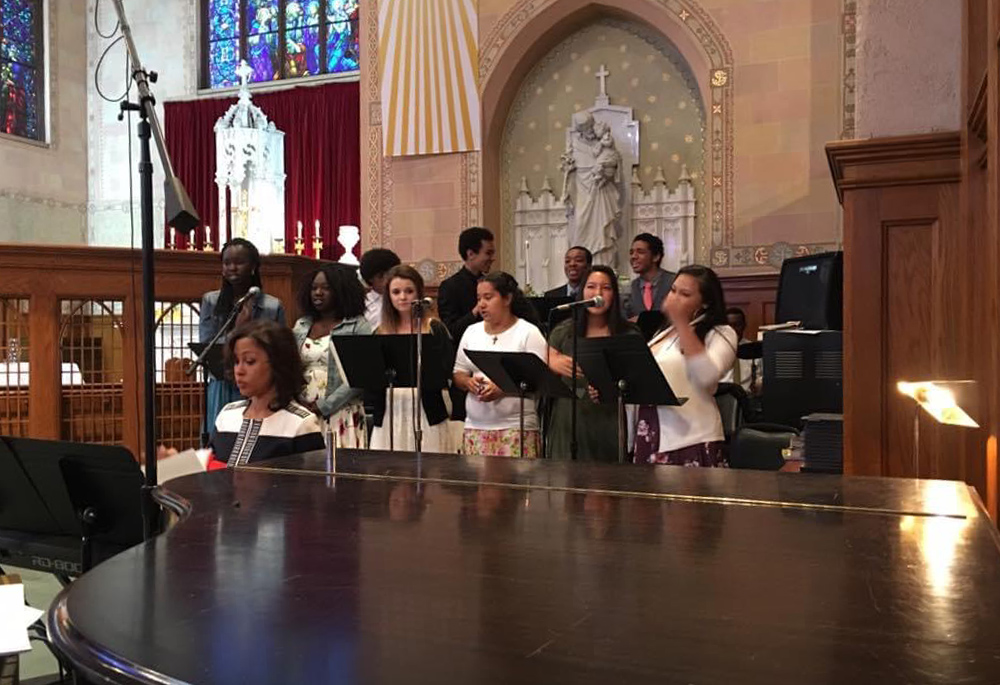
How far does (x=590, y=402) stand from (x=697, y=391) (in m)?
0.56

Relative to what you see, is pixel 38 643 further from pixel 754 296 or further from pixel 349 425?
pixel 754 296

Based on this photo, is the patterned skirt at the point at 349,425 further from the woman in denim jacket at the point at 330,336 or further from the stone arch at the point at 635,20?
the stone arch at the point at 635,20

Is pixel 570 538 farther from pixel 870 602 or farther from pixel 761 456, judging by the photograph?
pixel 761 456

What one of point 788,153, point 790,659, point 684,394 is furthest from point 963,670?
point 788,153

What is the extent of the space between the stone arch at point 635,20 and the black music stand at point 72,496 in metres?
6.25

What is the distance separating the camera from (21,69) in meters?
12.7

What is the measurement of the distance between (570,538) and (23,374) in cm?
469

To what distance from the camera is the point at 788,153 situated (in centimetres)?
766

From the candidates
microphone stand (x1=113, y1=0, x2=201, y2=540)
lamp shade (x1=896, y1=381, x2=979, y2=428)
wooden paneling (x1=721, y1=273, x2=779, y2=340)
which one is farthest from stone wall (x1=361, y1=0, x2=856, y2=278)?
microphone stand (x1=113, y1=0, x2=201, y2=540)

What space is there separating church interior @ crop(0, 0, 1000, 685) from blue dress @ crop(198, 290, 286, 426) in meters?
0.02

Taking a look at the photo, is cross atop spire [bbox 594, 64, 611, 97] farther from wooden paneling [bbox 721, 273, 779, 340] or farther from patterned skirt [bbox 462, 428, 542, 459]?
patterned skirt [bbox 462, 428, 542, 459]

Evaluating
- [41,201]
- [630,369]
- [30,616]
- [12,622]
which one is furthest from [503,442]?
[41,201]

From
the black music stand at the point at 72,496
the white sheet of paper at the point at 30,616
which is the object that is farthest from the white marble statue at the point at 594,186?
the white sheet of paper at the point at 30,616

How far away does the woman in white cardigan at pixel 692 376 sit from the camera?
3.27 metres
